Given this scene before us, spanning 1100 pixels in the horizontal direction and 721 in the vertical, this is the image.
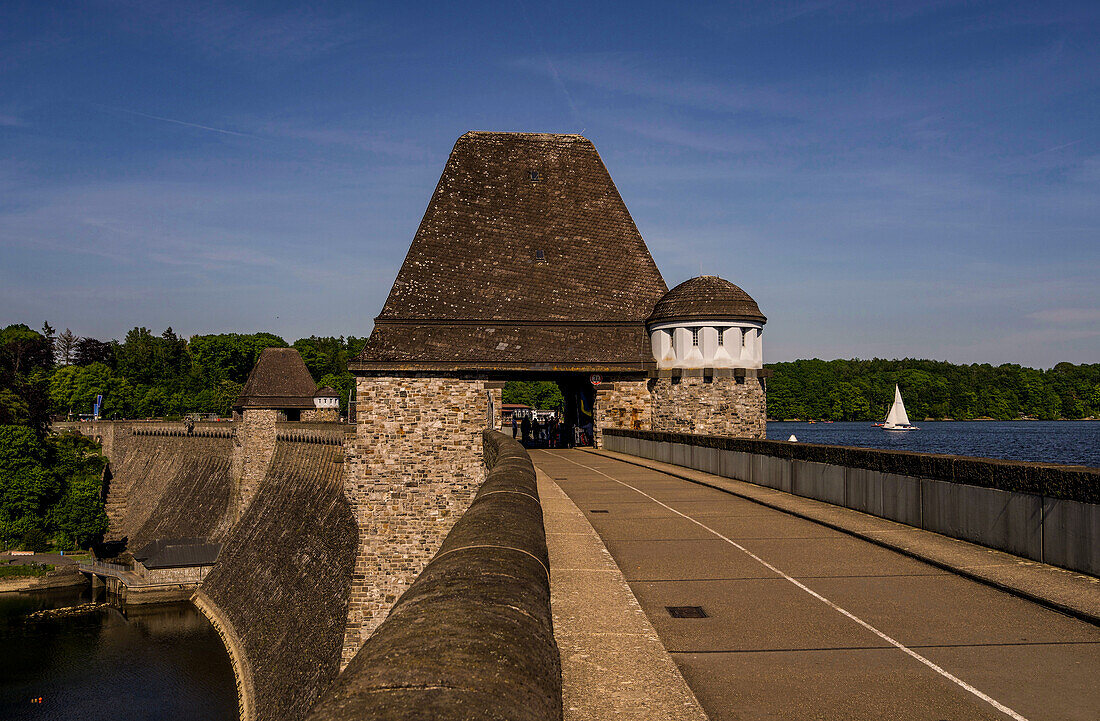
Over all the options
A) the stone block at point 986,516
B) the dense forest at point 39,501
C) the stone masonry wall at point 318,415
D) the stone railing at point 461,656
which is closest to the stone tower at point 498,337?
the stone block at point 986,516

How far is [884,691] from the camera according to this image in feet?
18.8

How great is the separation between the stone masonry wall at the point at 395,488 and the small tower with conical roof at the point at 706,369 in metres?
8.92

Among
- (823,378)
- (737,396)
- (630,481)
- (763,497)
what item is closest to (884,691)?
(763,497)

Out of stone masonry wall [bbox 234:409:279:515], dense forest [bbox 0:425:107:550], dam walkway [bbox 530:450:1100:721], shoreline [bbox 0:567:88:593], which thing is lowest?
shoreline [bbox 0:567:88:593]

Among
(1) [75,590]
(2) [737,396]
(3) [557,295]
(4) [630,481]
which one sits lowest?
(1) [75,590]

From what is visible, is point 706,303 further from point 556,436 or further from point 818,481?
point 818,481

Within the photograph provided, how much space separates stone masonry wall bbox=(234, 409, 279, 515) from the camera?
2200 inches

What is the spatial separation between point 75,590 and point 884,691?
72.2 metres

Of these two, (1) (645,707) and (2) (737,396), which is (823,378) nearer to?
(2) (737,396)

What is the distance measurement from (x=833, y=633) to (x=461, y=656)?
5.76 meters

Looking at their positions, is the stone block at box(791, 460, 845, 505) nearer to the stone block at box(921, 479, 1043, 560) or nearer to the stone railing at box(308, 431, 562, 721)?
the stone block at box(921, 479, 1043, 560)

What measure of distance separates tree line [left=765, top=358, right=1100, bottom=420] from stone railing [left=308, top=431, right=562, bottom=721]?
18335 cm

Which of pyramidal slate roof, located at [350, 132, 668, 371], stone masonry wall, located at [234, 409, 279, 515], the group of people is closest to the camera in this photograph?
pyramidal slate roof, located at [350, 132, 668, 371]

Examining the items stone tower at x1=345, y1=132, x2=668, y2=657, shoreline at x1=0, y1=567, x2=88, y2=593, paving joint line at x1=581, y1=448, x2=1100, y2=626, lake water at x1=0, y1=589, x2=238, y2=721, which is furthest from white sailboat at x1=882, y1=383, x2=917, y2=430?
paving joint line at x1=581, y1=448, x2=1100, y2=626
